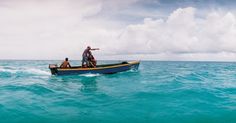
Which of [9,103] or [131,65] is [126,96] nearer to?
[9,103]

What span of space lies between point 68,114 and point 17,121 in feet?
5.99

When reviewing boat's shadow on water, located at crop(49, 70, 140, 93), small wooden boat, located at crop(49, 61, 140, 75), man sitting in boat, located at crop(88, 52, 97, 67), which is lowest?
boat's shadow on water, located at crop(49, 70, 140, 93)

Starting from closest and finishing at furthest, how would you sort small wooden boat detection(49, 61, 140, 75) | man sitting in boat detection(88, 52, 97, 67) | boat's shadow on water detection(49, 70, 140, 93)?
1. boat's shadow on water detection(49, 70, 140, 93)
2. small wooden boat detection(49, 61, 140, 75)
3. man sitting in boat detection(88, 52, 97, 67)

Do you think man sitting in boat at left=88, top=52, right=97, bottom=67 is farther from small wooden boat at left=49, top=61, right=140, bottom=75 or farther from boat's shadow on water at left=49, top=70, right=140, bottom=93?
boat's shadow on water at left=49, top=70, right=140, bottom=93

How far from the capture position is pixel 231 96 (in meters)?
13.2

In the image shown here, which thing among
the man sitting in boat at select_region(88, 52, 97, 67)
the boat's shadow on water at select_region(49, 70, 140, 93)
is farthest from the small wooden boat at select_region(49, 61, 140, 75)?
the man sitting in boat at select_region(88, 52, 97, 67)

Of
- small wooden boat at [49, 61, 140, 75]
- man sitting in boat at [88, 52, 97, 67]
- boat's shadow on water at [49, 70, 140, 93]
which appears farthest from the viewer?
man sitting in boat at [88, 52, 97, 67]

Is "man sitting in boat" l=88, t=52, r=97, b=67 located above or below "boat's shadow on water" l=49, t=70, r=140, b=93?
above

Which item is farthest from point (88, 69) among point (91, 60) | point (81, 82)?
point (81, 82)

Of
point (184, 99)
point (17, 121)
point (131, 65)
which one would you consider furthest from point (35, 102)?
point (131, 65)

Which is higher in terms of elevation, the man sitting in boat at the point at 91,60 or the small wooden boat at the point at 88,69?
the man sitting in boat at the point at 91,60

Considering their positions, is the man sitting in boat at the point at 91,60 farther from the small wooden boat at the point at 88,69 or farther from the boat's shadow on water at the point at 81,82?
the boat's shadow on water at the point at 81,82

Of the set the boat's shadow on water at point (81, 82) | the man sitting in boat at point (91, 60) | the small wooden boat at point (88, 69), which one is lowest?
the boat's shadow on water at point (81, 82)

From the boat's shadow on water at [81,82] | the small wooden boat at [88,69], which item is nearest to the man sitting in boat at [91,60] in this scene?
the small wooden boat at [88,69]
